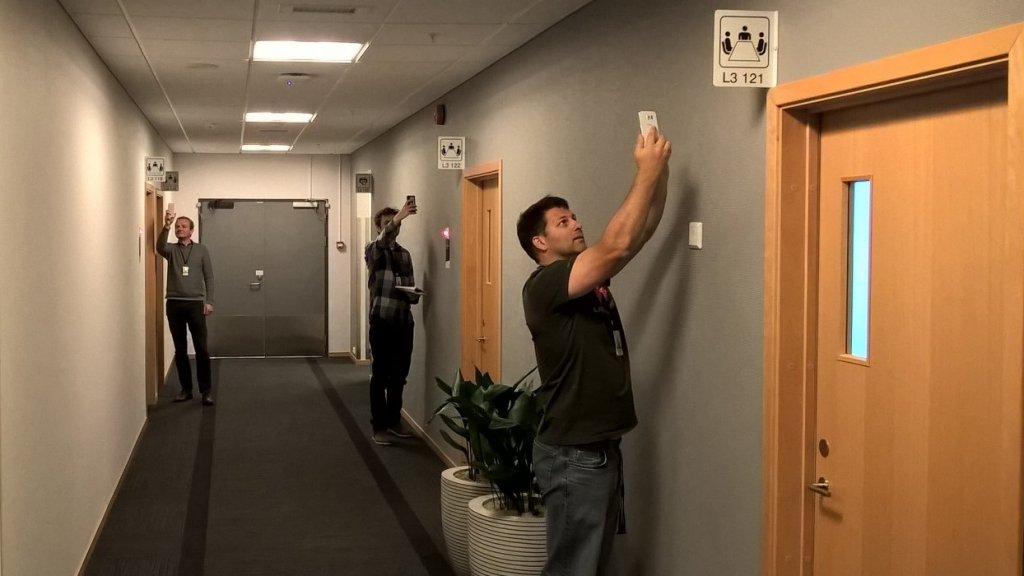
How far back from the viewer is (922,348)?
91.9 inches

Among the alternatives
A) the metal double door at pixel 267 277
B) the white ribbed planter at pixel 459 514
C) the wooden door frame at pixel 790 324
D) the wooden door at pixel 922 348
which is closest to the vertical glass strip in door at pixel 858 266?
the wooden door at pixel 922 348

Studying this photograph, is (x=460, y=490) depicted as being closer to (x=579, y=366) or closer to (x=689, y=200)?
(x=579, y=366)

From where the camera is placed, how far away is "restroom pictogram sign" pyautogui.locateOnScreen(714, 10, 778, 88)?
109 inches

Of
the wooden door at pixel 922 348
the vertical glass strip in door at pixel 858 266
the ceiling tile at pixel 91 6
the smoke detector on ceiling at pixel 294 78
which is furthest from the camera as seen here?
the smoke detector on ceiling at pixel 294 78

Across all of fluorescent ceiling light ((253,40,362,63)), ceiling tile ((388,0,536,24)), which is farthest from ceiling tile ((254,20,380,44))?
ceiling tile ((388,0,536,24))

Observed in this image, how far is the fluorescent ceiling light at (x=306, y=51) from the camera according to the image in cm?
525

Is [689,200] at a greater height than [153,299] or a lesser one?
greater

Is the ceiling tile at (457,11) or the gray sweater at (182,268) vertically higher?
the ceiling tile at (457,11)

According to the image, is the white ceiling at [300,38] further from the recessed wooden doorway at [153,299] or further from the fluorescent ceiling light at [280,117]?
the recessed wooden doorway at [153,299]

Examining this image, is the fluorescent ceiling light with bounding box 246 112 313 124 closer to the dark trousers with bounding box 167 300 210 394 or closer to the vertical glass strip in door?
the dark trousers with bounding box 167 300 210 394

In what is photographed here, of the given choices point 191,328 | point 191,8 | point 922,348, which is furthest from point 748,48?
point 191,328

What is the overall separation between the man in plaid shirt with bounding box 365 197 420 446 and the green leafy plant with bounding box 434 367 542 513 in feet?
9.90

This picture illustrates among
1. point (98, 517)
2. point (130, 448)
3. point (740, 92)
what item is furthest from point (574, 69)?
point (130, 448)

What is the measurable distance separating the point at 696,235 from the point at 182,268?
265 inches
